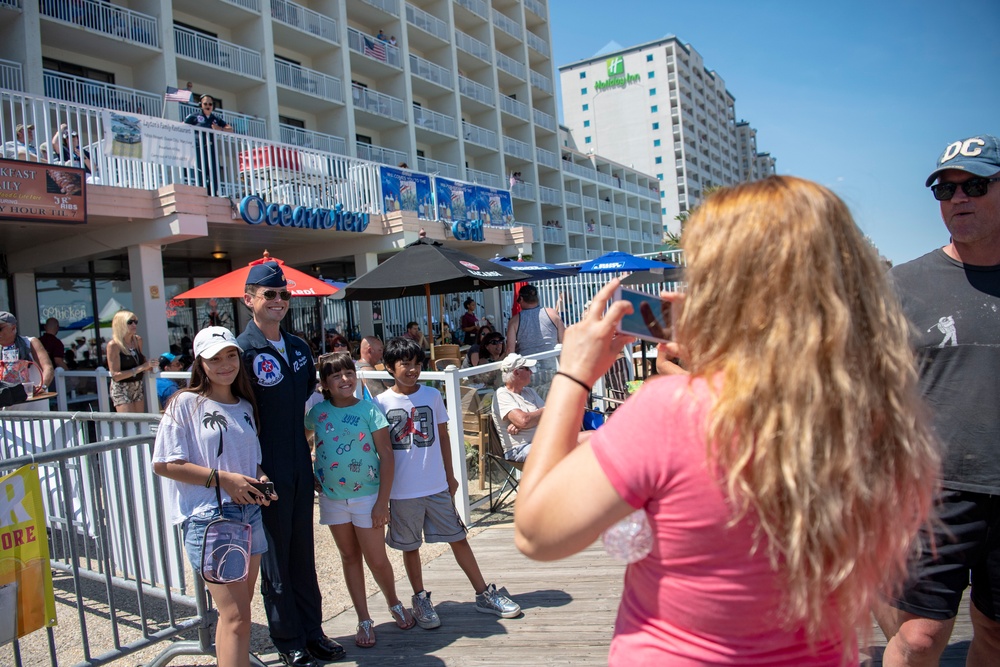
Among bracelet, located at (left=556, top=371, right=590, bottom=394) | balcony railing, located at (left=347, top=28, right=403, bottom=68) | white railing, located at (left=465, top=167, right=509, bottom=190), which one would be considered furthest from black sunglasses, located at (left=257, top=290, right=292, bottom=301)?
white railing, located at (left=465, top=167, right=509, bottom=190)

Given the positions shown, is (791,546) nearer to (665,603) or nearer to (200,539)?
(665,603)

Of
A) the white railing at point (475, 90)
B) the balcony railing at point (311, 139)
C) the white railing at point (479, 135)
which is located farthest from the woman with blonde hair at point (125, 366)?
the white railing at point (475, 90)

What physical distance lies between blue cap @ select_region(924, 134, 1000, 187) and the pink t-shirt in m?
1.61

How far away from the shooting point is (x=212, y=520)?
273cm

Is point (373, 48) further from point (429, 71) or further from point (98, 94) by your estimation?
point (98, 94)

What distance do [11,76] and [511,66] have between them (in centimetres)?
2437

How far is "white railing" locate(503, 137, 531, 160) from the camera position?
112ft

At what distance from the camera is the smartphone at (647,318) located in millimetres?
Answer: 1197

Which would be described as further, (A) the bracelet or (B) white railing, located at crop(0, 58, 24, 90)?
(B) white railing, located at crop(0, 58, 24, 90)

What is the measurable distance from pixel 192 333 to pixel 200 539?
14.6 m

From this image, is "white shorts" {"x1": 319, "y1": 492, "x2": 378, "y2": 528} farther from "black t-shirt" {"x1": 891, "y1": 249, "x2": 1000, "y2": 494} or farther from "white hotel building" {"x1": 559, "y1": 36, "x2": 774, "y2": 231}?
"white hotel building" {"x1": 559, "y1": 36, "x2": 774, "y2": 231}

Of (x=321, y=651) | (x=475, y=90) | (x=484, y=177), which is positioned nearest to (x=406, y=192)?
(x=321, y=651)

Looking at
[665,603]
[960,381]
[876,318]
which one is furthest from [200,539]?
[960,381]

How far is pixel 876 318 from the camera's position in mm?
1073
